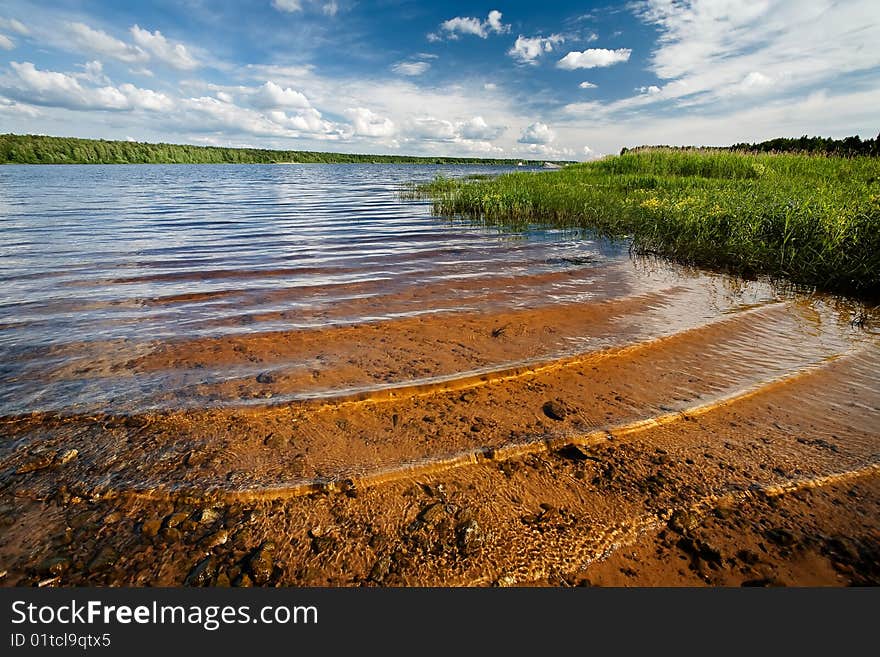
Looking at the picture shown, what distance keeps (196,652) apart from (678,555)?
2086 millimetres

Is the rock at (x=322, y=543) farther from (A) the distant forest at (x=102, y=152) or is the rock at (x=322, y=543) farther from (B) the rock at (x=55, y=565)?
(A) the distant forest at (x=102, y=152)

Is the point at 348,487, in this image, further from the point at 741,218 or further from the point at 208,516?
the point at 741,218

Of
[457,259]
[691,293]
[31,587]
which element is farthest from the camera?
[457,259]

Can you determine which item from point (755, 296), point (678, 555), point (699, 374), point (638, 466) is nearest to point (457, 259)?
point (755, 296)

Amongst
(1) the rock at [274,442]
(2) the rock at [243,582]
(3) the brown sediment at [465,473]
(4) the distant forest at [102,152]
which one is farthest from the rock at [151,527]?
(4) the distant forest at [102,152]

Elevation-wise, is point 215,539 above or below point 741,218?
below

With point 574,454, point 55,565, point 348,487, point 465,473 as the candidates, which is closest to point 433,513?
point 465,473

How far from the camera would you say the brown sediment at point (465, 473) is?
6.33ft

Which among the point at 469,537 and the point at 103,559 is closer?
the point at 103,559

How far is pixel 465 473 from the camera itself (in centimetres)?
254

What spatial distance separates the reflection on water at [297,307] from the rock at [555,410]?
0.74m

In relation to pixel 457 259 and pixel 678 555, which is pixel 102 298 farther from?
pixel 678 555

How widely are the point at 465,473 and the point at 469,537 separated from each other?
1.65 feet

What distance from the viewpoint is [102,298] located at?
584cm
